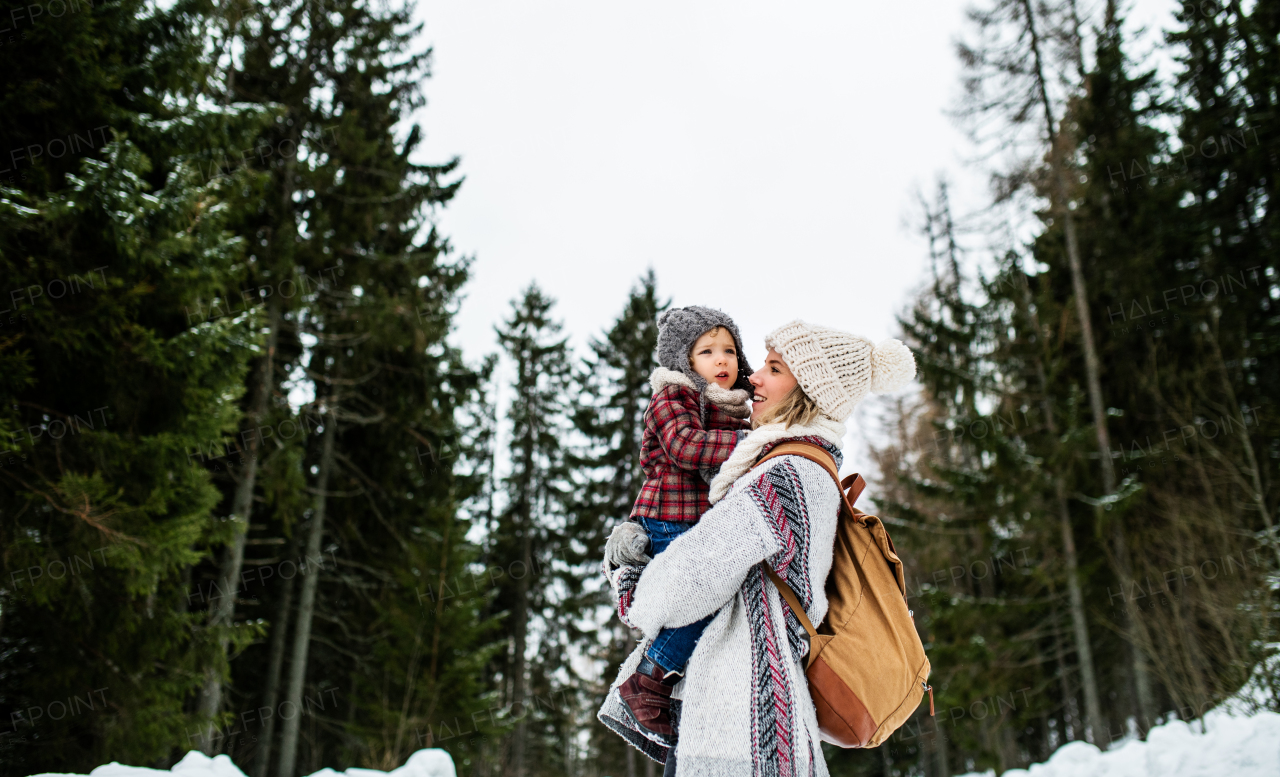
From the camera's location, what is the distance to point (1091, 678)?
12445 mm

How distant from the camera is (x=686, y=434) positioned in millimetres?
2521

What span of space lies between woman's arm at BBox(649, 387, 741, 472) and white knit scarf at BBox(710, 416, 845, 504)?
0.18 meters

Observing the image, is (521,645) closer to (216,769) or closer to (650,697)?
(216,769)

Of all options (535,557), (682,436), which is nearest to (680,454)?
(682,436)

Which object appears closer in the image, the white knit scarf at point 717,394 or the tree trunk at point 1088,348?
the white knit scarf at point 717,394

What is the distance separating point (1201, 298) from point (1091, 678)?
7.97 metres

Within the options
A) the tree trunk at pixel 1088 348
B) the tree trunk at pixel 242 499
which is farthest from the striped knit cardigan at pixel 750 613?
the tree trunk at pixel 1088 348

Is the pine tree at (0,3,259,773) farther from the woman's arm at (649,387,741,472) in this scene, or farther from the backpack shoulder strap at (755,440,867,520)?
the backpack shoulder strap at (755,440,867,520)

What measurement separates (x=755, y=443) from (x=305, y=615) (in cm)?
1166

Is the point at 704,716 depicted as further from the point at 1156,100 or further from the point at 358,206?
the point at 1156,100

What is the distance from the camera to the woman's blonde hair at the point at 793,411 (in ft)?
7.66

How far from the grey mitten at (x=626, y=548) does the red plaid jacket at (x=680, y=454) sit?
0.08 meters

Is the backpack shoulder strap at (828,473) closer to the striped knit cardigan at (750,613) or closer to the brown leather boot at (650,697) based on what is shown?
the striped knit cardigan at (750,613)

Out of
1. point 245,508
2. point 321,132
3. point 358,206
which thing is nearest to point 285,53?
point 321,132
